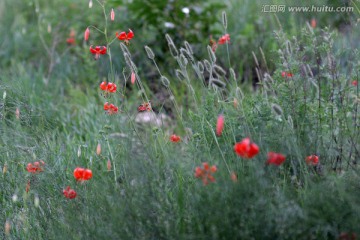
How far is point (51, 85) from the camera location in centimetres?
509

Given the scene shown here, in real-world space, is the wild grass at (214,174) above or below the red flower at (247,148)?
below

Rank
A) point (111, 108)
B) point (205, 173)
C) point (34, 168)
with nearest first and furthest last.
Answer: point (205, 173) < point (34, 168) < point (111, 108)

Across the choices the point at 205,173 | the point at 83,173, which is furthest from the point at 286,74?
the point at 83,173

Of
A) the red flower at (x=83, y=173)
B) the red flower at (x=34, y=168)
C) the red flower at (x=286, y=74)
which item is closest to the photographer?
the red flower at (x=83, y=173)

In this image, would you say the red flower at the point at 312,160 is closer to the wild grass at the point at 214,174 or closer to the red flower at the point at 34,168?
the wild grass at the point at 214,174

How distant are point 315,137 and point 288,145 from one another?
385mm

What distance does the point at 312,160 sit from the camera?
2.68 meters

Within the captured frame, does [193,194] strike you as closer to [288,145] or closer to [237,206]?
[237,206]

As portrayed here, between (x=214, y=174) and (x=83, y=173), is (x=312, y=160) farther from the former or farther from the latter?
(x=83, y=173)

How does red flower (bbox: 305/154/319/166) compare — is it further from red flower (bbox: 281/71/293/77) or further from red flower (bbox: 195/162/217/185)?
red flower (bbox: 195/162/217/185)

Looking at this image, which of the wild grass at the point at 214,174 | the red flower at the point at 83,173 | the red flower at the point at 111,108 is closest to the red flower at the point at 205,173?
the wild grass at the point at 214,174

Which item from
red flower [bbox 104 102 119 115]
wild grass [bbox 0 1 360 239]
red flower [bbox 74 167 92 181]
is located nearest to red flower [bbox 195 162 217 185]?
wild grass [bbox 0 1 360 239]

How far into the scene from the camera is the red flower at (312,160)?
103 inches

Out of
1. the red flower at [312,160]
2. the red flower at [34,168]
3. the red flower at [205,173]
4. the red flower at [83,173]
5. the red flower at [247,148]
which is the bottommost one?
the red flower at [34,168]
